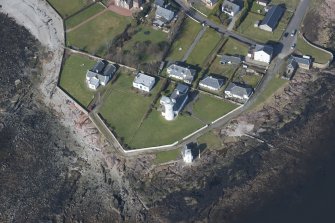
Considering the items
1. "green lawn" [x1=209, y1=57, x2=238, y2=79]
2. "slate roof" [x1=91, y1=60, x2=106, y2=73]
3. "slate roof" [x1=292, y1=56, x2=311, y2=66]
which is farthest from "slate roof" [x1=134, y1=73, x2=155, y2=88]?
"slate roof" [x1=292, y1=56, x2=311, y2=66]

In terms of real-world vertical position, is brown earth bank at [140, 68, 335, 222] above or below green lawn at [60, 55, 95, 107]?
above

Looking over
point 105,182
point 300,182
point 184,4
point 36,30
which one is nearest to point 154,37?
point 184,4

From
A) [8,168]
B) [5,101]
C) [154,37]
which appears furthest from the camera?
[154,37]

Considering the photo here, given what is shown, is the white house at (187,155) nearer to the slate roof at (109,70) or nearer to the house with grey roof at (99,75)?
the house with grey roof at (99,75)

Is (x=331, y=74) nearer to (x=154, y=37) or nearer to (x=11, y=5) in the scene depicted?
(x=154, y=37)

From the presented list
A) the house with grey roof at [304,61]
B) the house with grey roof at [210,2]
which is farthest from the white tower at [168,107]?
the house with grey roof at [210,2]

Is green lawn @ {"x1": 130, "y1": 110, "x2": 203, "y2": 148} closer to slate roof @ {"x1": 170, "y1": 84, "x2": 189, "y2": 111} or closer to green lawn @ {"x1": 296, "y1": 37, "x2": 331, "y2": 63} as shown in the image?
slate roof @ {"x1": 170, "y1": 84, "x2": 189, "y2": 111}

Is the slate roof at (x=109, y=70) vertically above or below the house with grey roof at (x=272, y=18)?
below
